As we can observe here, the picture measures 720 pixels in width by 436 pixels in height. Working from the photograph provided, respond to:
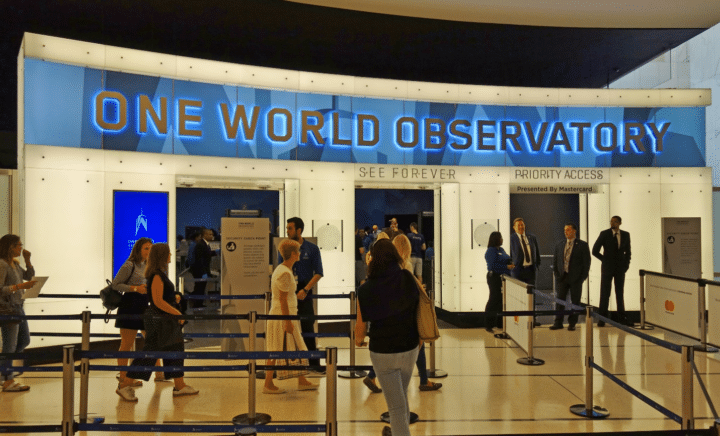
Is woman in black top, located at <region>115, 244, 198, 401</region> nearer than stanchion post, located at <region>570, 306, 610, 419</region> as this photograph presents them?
No

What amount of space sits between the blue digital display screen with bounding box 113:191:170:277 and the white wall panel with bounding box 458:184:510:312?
5.24 m

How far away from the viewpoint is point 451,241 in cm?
1103

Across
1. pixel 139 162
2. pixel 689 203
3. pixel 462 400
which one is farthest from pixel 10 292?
pixel 689 203

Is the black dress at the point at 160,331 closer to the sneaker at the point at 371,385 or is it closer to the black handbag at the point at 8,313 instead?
the black handbag at the point at 8,313

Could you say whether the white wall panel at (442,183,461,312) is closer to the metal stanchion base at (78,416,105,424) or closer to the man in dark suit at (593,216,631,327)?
the man in dark suit at (593,216,631,327)

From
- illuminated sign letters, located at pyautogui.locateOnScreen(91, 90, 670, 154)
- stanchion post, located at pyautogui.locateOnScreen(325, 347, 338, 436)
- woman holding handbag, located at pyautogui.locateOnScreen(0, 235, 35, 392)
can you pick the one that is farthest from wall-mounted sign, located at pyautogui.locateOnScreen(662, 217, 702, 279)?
woman holding handbag, located at pyautogui.locateOnScreen(0, 235, 35, 392)

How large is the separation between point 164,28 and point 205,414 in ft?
27.1

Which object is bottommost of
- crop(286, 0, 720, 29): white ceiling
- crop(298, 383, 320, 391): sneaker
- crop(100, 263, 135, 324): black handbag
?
crop(298, 383, 320, 391): sneaker

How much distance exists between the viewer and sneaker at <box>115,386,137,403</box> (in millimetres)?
6055

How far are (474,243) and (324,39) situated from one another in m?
5.17

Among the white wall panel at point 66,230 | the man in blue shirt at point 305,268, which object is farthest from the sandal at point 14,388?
the man in blue shirt at point 305,268

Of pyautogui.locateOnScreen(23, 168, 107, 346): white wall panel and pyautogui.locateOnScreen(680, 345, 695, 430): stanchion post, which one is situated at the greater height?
pyautogui.locateOnScreen(23, 168, 107, 346): white wall panel

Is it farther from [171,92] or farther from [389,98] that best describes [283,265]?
[389,98]

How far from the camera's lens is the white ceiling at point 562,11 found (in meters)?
10.5
